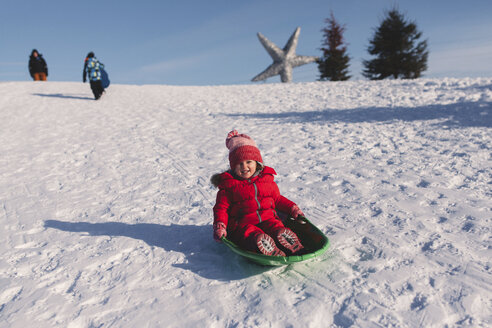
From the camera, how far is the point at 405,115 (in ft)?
30.6

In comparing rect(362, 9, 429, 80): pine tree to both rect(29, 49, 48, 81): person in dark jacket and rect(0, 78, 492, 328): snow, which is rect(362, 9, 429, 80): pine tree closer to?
rect(0, 78, 492, 328): snow

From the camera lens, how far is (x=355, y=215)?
397cm

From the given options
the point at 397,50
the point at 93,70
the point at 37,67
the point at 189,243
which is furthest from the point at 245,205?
the point at 397,50

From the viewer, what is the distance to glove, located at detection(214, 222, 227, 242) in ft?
9.37

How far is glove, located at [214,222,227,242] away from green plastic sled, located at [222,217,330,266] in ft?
0.15

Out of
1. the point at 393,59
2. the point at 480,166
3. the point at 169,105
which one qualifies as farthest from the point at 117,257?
the point at 393,59

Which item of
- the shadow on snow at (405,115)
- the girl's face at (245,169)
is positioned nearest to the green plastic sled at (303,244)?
the girl's face at (245,169)

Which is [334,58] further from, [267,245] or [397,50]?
[267,245]

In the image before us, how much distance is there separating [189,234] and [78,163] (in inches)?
156

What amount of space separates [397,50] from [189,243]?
25568 mm

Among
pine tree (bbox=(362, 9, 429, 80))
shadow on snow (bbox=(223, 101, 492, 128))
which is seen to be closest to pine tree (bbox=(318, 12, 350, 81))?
pine tree (bbox=(362, 9, 429, 80))

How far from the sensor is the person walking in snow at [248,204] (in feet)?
9.57

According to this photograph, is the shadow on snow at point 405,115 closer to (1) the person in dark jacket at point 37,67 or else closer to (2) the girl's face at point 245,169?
(2) the girl's face at point 245,169

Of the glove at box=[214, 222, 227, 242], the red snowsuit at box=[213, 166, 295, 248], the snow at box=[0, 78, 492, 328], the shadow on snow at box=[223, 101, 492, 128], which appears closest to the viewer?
the snow at box=[0, 78, 492, 328]
